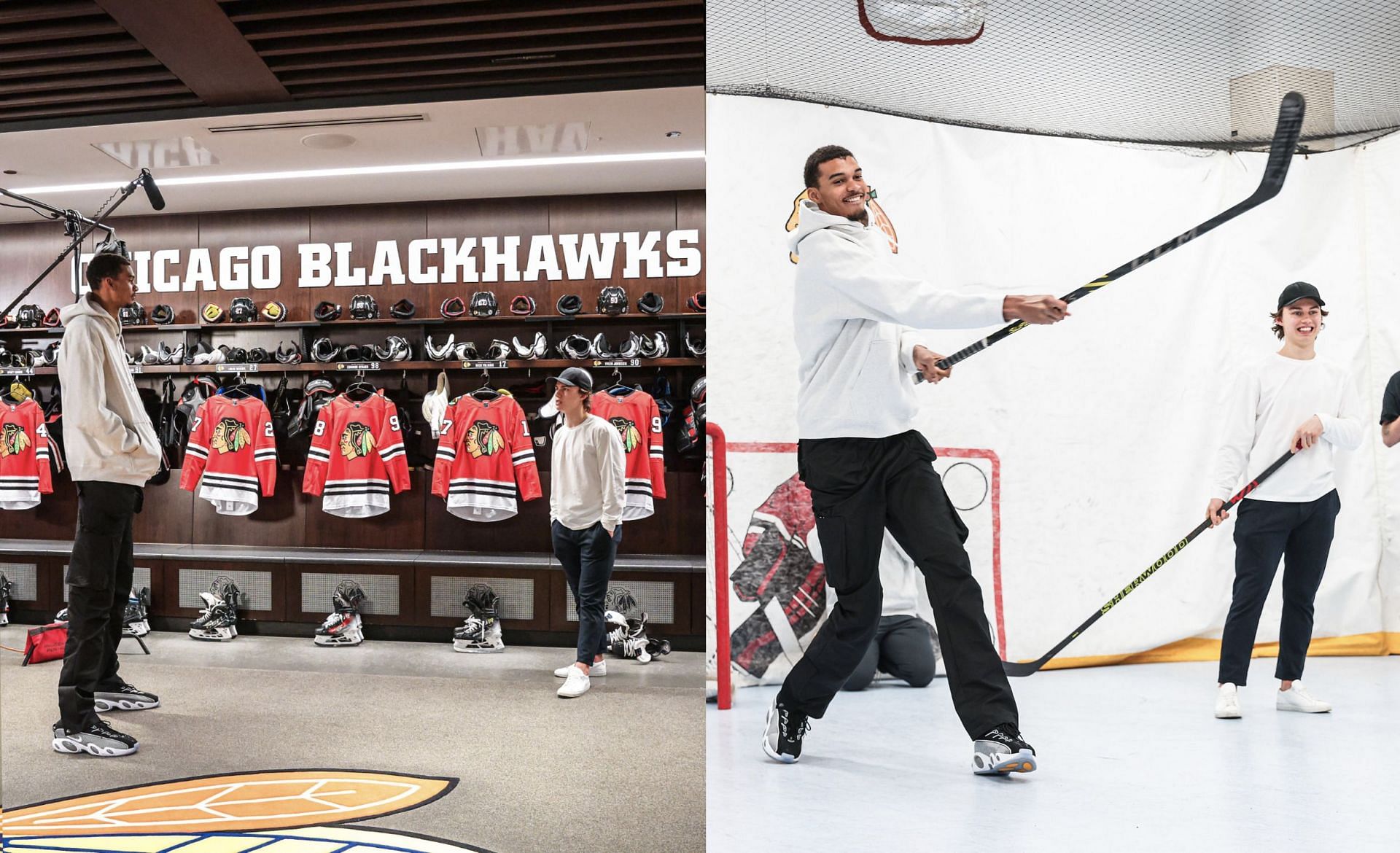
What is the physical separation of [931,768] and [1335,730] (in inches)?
15.4

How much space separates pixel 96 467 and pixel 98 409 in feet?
0.55

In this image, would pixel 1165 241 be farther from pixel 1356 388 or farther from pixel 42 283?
pixel 42 283

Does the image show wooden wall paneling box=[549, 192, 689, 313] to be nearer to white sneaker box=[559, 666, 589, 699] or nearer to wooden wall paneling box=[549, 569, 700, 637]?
wooden wall paneling box=[549, 569, 700, 637]

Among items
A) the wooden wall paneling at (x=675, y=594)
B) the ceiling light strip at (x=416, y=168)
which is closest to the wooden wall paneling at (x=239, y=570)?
the wooden wall paneling at (x=675, y=594)

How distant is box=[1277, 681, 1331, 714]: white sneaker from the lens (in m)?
0.82

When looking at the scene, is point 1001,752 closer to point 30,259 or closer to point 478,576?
point 478,576

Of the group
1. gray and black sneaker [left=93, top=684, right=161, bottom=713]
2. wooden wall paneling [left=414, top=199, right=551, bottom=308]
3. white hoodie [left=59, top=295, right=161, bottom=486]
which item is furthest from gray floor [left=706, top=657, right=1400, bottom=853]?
wooden wall paneling [left=414, top=199, right=551, bottom=308]

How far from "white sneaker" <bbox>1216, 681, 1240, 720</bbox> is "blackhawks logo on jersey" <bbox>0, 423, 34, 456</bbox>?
596cm

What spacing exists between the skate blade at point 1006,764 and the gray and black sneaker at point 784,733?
160mm

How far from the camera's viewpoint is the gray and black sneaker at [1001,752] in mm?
811

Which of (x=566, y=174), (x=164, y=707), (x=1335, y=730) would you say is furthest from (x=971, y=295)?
(x=566, y=174)

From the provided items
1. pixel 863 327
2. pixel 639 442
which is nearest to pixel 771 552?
pixel 863 327

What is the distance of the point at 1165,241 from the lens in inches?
33.9

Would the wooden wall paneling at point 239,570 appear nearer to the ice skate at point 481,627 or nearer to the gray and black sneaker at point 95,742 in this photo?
the ice skate at point 481,627
